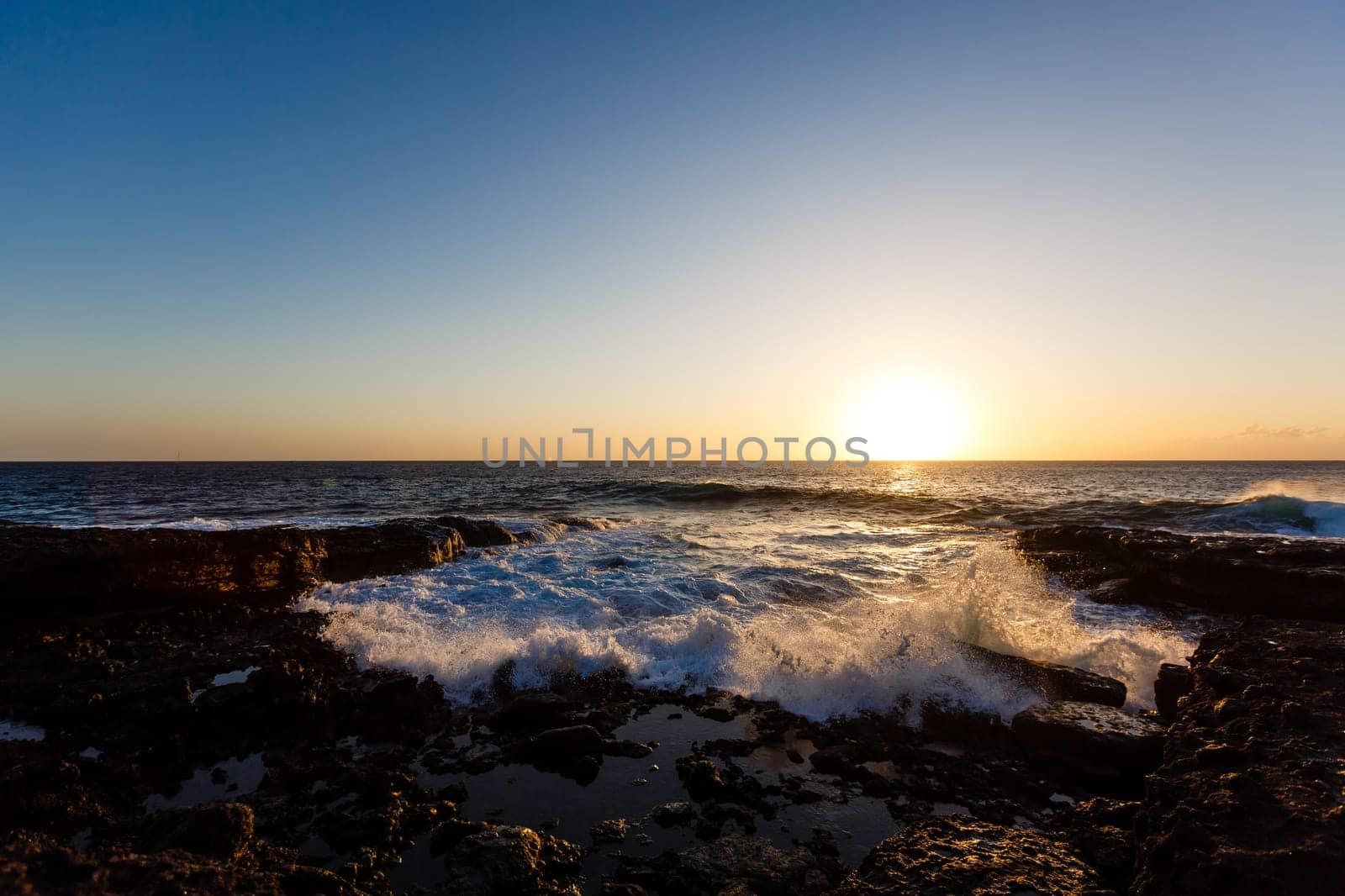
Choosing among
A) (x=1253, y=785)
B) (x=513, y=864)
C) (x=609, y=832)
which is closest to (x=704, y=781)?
(x=609, y=832)

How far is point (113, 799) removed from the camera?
15.9 ft

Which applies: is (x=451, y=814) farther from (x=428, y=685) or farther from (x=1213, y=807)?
(x=1213, y=807)

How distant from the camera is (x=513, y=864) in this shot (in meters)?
4.00

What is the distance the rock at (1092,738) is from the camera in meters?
5.28

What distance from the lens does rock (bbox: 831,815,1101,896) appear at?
3.60 m

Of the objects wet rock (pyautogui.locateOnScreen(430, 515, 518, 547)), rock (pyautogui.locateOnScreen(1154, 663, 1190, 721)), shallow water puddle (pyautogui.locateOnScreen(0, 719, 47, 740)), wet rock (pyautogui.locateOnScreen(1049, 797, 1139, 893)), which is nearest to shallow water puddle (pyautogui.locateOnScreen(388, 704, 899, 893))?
wet rock (pyautogui.locateOnScreen(1049, 797, 1139, 893))

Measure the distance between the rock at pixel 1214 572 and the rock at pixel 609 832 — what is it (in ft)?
37.7

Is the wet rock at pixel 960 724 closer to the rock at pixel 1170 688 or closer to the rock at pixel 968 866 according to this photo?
the rock at pixel 1170 688

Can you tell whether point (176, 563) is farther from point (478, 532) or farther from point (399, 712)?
point (399, 712)

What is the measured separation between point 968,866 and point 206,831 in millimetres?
4900

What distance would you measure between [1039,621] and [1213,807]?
22.6 feet

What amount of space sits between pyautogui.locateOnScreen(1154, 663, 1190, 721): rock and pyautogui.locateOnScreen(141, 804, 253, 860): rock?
842 centimetres

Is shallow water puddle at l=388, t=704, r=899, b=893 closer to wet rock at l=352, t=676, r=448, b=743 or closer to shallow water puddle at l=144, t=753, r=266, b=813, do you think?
wet rock at l=352, t=676, r=448, b=743

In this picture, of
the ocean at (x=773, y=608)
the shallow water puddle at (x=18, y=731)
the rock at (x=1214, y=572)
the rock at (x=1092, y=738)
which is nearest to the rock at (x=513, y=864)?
the ocean at (x=773, y=608)
